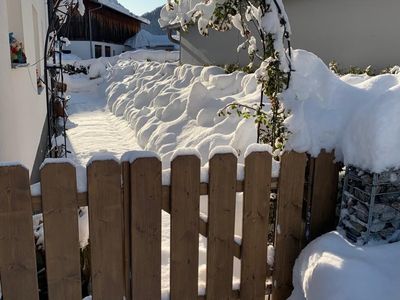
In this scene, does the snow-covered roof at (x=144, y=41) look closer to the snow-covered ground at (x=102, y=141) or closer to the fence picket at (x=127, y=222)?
the snow-covered ground at (x=102, y=141)

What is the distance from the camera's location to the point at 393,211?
2115 millimetres

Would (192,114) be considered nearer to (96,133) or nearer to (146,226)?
(96,133)

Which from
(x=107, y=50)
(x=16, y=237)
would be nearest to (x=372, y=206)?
(x=16, y=237)

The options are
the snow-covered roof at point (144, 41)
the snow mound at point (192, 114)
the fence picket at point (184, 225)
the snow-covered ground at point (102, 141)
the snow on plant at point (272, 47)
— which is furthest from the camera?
the snow-covered roof at point (144, 41)

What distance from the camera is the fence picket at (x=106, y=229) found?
1.87 metres

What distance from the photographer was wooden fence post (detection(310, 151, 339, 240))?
7.39 feet

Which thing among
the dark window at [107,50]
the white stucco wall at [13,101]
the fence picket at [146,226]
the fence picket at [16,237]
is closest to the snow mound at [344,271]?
the fence picket at [146,226]

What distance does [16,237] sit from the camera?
1.82 m

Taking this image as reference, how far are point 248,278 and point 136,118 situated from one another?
6017 mm

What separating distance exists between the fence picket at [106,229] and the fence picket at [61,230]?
0.26 ft

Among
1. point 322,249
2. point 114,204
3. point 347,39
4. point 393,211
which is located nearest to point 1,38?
point 114,204

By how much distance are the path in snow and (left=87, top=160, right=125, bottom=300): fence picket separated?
3727 millimetres

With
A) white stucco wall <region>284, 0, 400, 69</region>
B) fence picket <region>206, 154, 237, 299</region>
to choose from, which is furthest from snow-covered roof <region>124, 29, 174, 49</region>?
fence picket <region>206, 154, 237, 299</region>

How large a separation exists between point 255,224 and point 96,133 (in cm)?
607
